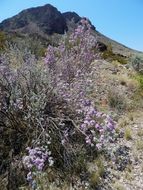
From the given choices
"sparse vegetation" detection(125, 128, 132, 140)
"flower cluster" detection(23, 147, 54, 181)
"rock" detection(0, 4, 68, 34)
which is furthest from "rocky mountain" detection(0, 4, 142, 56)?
"flower cluster" detection(23, 147, 54, 181)

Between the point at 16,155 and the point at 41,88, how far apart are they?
45.5 inches

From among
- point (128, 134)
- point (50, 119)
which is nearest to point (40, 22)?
point (128, 134)

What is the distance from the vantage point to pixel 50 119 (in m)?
4.96

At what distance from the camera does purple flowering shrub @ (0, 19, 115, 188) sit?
15.0 feet

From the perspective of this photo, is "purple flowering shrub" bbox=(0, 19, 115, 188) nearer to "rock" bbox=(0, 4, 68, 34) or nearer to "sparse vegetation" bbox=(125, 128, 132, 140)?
"sparse vegetation" bbox=(125, 128, 132, 140)

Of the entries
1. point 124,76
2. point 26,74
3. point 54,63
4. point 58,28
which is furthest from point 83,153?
point 58,28

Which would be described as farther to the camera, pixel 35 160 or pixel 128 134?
pixel 128 134

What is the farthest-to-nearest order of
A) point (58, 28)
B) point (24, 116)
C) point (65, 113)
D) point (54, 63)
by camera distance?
point (58, 28)
point (54, 63)
point (65, 113)
point (24, 116)

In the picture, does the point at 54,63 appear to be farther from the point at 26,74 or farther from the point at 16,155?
the point at 16,155

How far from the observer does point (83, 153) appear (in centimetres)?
482

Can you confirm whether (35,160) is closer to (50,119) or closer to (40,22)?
(50,119)

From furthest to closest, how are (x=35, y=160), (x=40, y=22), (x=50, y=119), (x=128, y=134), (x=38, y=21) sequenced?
(x=38, y=21), (x=40, y=22), (x=128, y=134), (x=50, y=119), (x=35, y=160)

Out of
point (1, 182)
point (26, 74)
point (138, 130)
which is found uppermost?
point (26, 74)

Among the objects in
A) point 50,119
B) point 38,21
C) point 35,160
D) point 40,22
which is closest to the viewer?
point 35,160
